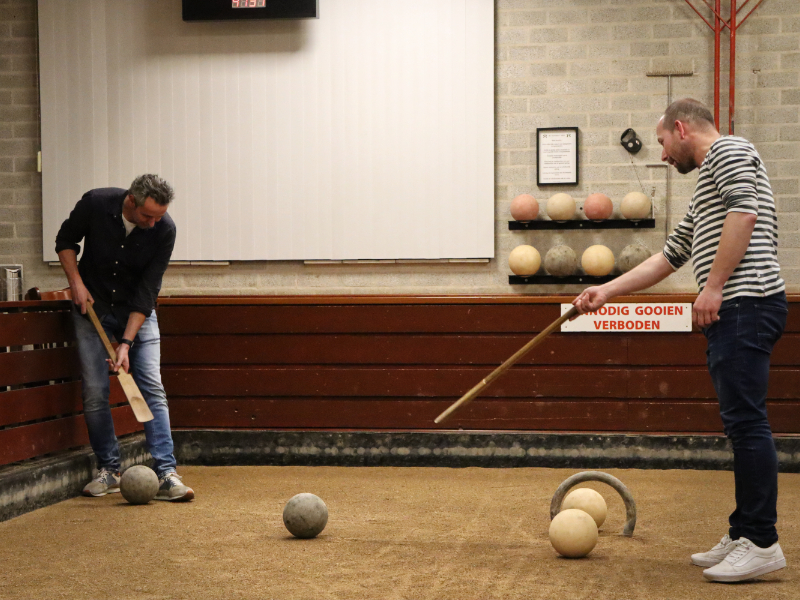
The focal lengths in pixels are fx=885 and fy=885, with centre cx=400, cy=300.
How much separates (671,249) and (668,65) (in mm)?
2824

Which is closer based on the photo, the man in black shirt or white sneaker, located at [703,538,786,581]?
white sneaker, located at [703,538,786,581]

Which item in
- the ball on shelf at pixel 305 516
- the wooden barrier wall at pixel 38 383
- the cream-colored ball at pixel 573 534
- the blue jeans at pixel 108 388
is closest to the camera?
the cream-colored ball at pixel 573 534

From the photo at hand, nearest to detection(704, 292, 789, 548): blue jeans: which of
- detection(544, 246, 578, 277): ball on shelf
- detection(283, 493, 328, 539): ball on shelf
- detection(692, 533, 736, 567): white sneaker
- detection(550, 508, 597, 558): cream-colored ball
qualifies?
detection(692, 533, 736, 567): white sneaker

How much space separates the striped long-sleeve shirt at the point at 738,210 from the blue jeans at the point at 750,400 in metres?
0.06

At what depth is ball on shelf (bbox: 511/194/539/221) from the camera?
5.63 metres

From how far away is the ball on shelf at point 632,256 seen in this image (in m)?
5.45

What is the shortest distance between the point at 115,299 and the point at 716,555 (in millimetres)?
3072

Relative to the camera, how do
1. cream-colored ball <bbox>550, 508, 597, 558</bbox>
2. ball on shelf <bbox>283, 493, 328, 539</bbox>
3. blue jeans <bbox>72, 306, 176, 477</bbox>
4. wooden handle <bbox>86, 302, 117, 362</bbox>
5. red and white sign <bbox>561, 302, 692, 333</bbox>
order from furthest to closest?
red and white sign <bbox>561, 302, 692, 333</bbox>, blue jeans <bbox>72, 306, 176, 477</bbox>, wooden handle <bbox>86, 302, 117, 362</bbox>, ball on shelf <bbox>283, 493, 328, 539</bbox>, cream-colored ball <bbox>550, 508, 597, 558</bbox>

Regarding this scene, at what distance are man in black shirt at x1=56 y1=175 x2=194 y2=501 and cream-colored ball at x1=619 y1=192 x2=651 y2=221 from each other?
2.80 m

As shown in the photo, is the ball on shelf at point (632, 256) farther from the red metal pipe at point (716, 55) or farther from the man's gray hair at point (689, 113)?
the man's gray hair at point (689, 113)

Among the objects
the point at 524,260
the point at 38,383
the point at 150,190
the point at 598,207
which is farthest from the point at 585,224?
the point at 38,383

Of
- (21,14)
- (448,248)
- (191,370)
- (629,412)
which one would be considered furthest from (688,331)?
(21,14)

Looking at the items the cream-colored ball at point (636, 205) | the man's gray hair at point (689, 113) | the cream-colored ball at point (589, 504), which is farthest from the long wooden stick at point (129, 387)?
the cream-colored ball at point (636, 205)

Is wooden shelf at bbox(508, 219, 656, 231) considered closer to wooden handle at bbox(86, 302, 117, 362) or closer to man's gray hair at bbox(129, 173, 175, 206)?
man's gray hair at bbox(129, 173, 175, 206)
